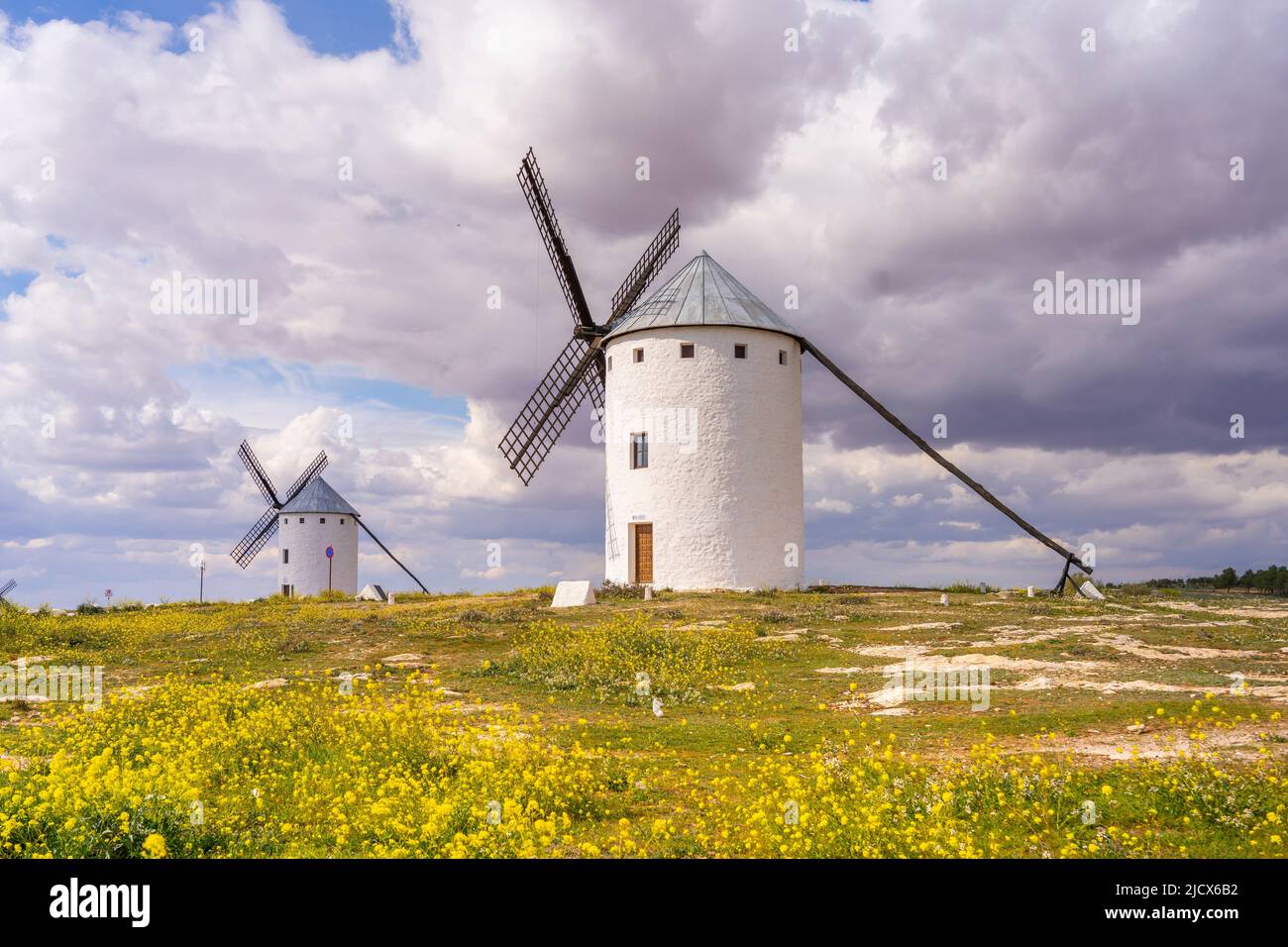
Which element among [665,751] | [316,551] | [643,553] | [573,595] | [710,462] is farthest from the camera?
[316,551]

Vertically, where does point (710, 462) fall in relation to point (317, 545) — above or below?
above

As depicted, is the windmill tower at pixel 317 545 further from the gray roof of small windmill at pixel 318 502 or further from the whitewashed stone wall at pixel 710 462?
the whitewashed stone wall at pixel 710 462

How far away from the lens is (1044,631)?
1928cm

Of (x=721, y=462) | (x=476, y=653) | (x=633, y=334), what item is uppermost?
(x=633, y=334)

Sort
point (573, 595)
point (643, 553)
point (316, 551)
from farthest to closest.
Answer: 1. point (316, 551)
2. point (643, 553)
3. point (573, 595)

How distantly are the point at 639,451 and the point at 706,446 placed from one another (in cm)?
252

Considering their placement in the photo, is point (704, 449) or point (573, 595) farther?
point (704, 449)

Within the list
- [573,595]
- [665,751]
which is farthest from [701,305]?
[665,751]

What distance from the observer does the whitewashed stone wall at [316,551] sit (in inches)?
2192

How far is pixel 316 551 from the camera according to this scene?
56.1 metres

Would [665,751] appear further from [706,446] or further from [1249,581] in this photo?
[1249,581]
